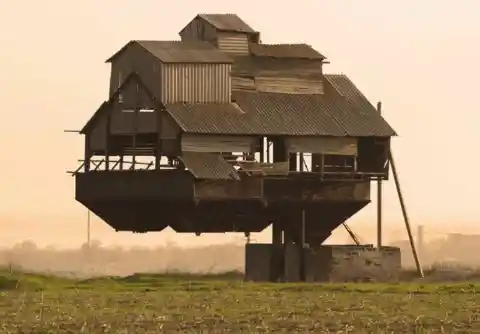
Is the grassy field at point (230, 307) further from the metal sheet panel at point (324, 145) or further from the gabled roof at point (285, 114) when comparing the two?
the metal sheet panel at point (324, 145)

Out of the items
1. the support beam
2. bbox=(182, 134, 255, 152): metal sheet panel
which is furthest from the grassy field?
the support beam

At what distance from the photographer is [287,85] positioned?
76062 millimetres

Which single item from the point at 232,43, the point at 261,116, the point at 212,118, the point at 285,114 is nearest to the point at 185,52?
the point at 212,118

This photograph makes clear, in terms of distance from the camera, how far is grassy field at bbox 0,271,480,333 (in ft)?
131

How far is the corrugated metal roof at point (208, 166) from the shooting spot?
6919 cm

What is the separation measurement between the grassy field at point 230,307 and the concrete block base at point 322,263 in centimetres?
772

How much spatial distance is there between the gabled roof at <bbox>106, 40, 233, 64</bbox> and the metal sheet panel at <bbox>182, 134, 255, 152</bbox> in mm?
3723

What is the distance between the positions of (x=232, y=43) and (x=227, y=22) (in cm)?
135

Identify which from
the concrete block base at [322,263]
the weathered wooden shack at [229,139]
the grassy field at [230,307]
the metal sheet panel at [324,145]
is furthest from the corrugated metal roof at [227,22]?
the grassy field at [230,307]

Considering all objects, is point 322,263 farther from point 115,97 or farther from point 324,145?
point 115,97

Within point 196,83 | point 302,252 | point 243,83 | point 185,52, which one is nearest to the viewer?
point 196,83

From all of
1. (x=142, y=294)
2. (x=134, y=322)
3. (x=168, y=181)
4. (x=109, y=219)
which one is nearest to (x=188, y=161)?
(x=168, y=181)

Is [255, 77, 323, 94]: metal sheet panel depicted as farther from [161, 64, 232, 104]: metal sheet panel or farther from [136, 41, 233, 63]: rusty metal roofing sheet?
[161, 64, 232, 104]: metal sheet panel

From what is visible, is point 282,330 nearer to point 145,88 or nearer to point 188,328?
point 188,328
